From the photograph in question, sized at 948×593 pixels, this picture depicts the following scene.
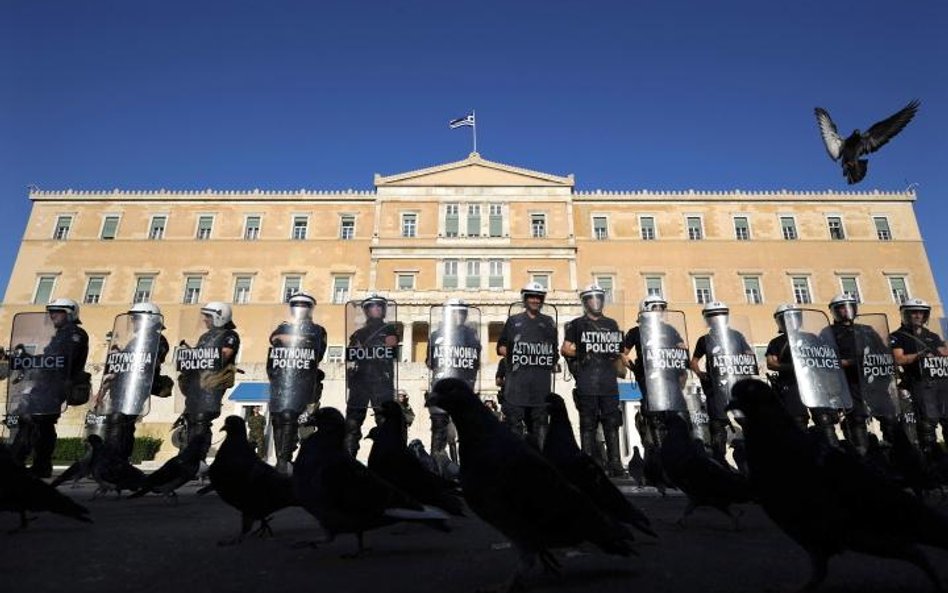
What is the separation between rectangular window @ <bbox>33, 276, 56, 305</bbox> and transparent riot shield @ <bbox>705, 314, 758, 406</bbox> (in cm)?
4562

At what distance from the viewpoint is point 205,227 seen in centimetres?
4234

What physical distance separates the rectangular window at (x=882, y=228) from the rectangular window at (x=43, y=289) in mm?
60731

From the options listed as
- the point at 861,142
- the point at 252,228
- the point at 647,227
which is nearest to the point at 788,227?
the point at 647,227

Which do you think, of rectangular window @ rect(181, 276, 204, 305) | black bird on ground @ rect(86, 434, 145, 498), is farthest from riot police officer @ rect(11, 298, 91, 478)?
rectangular window @ rect(181, 276, 204, 305)

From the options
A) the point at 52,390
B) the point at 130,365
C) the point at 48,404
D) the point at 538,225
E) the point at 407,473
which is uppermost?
the point at 538,225

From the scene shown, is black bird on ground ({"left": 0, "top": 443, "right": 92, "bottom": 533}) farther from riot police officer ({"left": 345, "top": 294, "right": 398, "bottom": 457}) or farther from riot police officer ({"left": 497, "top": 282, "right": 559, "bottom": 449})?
riot police officer ({"left": 497, "top": 282, "right": 559, "bottom": 449})

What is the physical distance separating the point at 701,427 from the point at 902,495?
7.26m

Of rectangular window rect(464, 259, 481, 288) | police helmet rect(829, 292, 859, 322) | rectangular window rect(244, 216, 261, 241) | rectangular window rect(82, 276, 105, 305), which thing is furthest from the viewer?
rectangular window rect(244, 216, 261, 241)

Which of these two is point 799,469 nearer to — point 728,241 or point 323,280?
point 323,280

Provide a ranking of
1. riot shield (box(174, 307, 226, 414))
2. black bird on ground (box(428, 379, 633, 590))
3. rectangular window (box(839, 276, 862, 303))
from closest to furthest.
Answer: black bird on ground (box(428, 379, 633, 590)), riot shield (box(174, 307, 226, 414)), rectangular window (box(839, 276, 862, 303))

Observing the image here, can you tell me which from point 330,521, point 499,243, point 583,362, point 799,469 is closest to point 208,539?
point 330,521

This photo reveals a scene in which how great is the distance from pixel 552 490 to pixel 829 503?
1.18m

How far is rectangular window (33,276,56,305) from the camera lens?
129 feet

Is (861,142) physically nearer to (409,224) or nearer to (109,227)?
(409,224)
